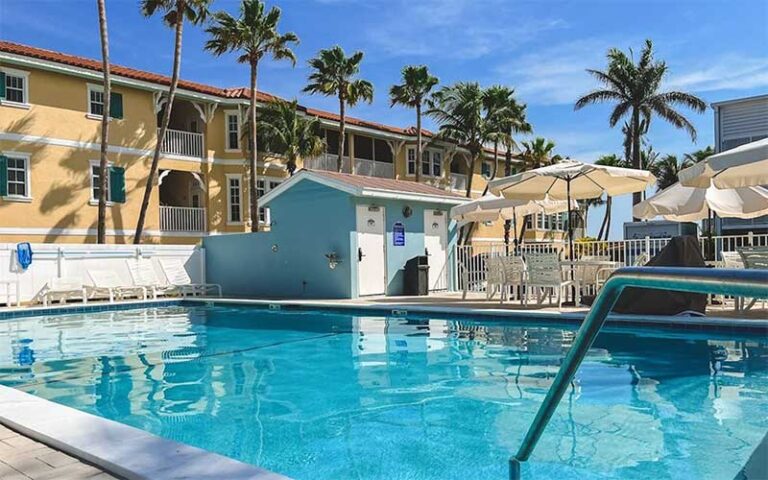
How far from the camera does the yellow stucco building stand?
2038 centimetres

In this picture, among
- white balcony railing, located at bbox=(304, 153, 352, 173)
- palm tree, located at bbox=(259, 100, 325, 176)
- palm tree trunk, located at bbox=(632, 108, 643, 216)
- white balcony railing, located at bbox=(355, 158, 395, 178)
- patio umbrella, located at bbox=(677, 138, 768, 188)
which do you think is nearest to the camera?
patio umbrella, located at bbox=(677, 138, 768, 188)

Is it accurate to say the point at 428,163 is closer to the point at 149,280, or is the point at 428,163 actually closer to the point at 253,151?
the point at 253,151

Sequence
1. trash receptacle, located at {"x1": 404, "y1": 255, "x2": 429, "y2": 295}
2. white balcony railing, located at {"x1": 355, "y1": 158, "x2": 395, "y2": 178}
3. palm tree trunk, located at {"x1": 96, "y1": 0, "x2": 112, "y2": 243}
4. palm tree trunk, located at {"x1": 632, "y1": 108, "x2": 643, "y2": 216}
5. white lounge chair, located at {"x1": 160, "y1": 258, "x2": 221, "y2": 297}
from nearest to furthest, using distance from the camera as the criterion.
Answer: trash receptacle, located at {"x1": 404, "y1": 255, "x2": 429, "y2": 295} < white lounge chair, located at {"x1": 160, "y1": 258, "x2": 221, "y2": 297} < palm tree trunk, located at {"x1": 96, "y1": 0, "x2": 112, "y2": 243} < palm tree trunk, located at {"x1": 632, "y1": 108, "x2": 643, "y2": 216} < white balcony railing, located at {"x1": 355, "y1": 158, "x2": 395, "y2": 178}

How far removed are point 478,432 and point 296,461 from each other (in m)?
1.44

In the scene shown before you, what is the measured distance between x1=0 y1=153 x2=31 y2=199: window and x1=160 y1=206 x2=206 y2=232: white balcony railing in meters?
4.95

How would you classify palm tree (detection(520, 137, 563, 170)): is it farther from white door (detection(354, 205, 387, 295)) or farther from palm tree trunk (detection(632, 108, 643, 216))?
white door (detection(354, 205, 387, 295))

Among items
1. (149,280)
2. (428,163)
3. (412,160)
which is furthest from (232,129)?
(428,163)

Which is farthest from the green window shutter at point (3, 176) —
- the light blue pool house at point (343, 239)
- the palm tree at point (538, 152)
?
the palm tree at point (538, 152)

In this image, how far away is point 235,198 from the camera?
88.2ft

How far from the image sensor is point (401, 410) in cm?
542

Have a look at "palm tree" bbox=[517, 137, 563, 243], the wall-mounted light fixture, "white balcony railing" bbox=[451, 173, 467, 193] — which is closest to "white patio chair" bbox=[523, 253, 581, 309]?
the wall-mounted light fixture

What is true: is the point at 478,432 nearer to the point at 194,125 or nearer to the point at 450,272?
the point at 450,272

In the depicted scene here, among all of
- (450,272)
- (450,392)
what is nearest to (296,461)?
(450,392)

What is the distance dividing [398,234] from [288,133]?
1184cm
